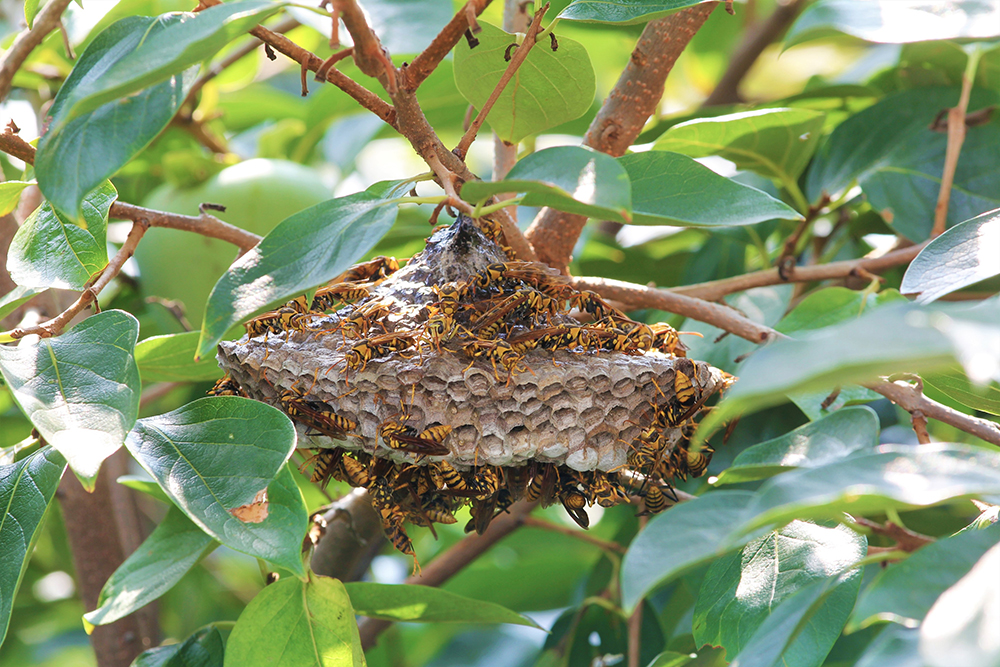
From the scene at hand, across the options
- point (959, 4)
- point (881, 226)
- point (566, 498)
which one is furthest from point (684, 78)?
point (566, 498)

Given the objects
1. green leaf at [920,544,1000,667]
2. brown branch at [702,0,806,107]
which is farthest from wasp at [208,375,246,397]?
brown branch at [702,0,806,107]

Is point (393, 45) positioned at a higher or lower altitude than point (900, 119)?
higher

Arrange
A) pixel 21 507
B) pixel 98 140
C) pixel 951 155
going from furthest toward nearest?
pixel 951 155 < pixel 21 507 < pixel 98 140

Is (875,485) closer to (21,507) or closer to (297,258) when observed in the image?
(297,258)

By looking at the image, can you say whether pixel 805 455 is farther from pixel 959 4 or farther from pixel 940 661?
pixel 959 4

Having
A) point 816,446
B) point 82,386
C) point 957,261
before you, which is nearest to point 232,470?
point 82,386

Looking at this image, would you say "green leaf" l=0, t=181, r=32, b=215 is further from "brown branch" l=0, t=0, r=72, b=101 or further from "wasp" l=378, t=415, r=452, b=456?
"wasp" l=378, t=415, r=452, b=456
